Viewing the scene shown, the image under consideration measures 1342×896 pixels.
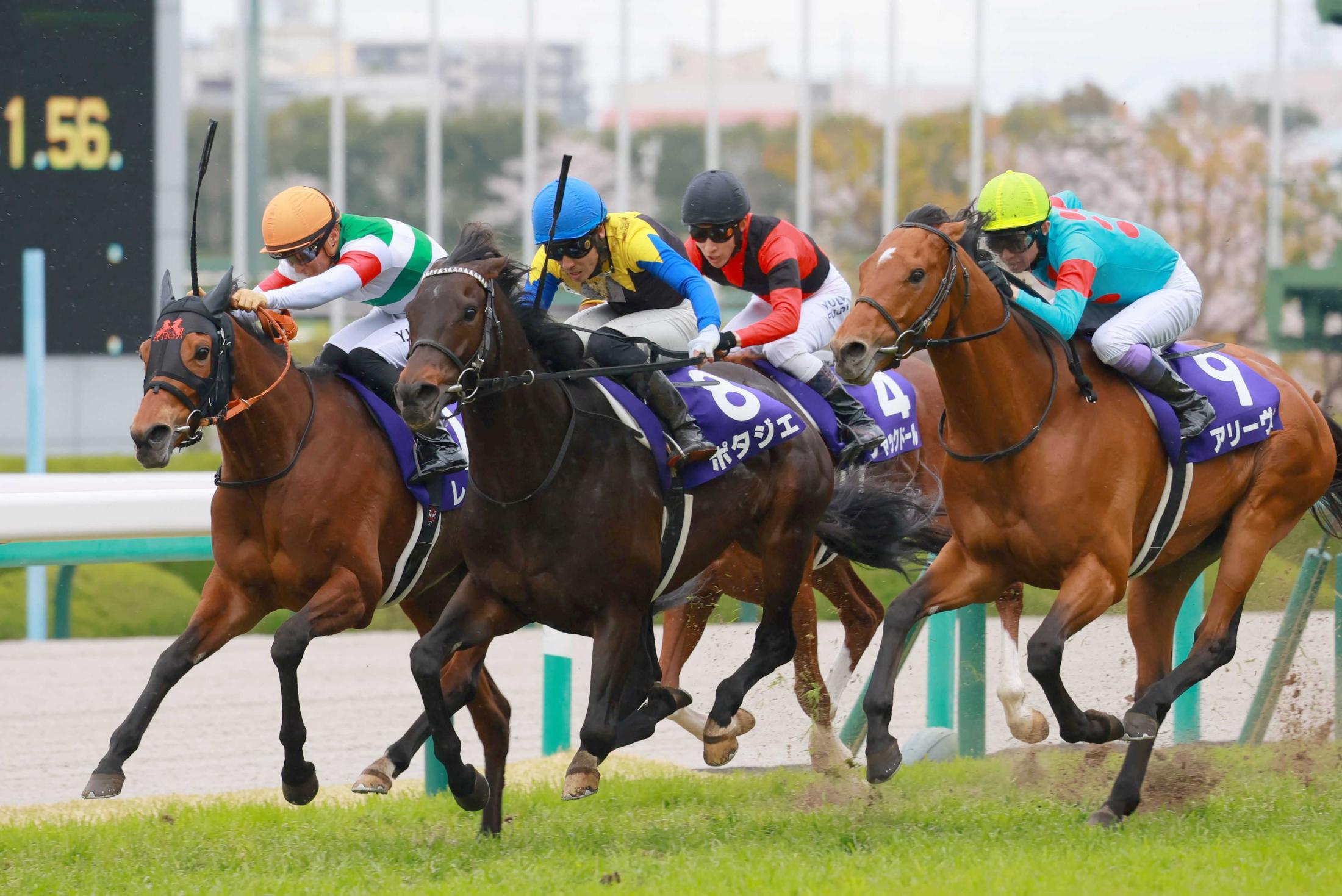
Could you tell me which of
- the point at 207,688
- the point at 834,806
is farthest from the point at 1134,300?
the point at 207,688

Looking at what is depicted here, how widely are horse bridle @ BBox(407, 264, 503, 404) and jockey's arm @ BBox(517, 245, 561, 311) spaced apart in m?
0.26

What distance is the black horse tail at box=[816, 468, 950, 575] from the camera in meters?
6.09

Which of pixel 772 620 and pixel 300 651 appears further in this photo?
pixel 772 620

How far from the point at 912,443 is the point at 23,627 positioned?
6.37m

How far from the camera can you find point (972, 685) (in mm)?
7066

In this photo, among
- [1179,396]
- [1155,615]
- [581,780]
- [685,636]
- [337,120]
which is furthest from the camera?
[337,120]

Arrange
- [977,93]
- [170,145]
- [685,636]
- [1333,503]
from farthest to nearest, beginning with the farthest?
[977,93], [170,145], [685,636], [1333,503]

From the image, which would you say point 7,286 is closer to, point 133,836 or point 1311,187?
point 133,836

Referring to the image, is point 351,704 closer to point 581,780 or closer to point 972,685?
point 972,685

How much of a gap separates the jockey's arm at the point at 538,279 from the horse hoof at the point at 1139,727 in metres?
2.15

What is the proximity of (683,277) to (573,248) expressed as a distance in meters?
0.38

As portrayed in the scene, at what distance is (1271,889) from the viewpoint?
411 centimetres

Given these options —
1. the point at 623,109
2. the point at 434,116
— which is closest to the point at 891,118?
the point at 623,109

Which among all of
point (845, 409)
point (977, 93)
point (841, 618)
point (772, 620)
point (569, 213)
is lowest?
point (841, 618)
